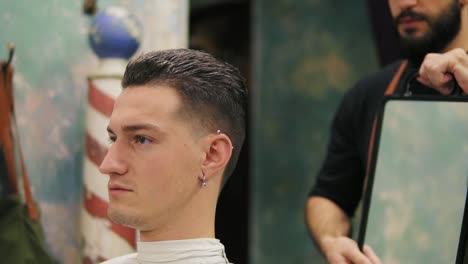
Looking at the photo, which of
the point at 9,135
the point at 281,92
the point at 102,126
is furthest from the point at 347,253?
the point at 281,92

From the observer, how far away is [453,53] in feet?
4.95

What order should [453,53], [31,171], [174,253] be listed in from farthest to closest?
[31,171] < [453,53] < [174,253]

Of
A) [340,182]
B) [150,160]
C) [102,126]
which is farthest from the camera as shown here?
[340,182]

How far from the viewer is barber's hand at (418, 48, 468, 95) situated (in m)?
1.48

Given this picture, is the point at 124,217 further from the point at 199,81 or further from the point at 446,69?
the point at 446,69

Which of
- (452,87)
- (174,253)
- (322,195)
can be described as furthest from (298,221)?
(174,253)

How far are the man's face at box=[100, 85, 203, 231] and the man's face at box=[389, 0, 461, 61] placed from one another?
0.80 meters

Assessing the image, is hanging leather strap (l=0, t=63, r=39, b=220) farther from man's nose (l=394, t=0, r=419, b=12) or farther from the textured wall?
the textured wall

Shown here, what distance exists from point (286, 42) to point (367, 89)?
1.81m

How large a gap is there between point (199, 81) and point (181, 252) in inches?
13.6

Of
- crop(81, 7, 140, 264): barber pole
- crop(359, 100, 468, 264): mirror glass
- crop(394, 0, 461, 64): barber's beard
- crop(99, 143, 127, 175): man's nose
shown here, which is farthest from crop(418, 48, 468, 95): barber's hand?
crop(81, 7, 140, 264): barber pole

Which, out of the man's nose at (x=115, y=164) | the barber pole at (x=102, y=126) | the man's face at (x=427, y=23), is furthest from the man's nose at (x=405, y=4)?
the man's nose at (x=115, y=164)

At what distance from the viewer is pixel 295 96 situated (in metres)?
3.88

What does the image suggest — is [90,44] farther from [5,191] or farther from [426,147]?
[426,147]
